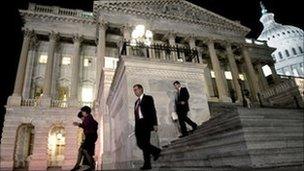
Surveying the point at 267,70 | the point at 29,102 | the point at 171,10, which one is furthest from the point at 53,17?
the point at 267,70

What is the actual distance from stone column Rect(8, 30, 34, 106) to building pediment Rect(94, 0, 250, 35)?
847cm

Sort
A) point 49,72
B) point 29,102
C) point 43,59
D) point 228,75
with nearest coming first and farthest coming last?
1. point 29,102
2. point 49,72
3. point 43,59
4. point 228,75

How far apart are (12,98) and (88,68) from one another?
10.0 meters

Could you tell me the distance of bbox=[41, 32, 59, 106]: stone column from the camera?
84.1ft

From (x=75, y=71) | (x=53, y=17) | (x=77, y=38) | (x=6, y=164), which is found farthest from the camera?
(x=77, y=38)

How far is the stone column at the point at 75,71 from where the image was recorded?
86.9 feet

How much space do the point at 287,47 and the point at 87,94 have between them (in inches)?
3331

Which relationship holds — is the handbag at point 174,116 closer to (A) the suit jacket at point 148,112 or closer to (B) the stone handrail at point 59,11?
(A) the suit jacket at point 148,112

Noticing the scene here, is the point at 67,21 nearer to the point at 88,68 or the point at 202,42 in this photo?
the point at 88,68

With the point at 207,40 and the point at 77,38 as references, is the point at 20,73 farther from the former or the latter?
the point at 207,40

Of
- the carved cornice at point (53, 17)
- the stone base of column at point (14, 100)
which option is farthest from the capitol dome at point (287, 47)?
the stone base of column at point (14, 100)

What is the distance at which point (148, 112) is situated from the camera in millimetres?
6621

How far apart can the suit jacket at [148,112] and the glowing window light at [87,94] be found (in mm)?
24487

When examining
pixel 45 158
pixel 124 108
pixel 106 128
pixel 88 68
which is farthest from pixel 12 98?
pixel 124 108
